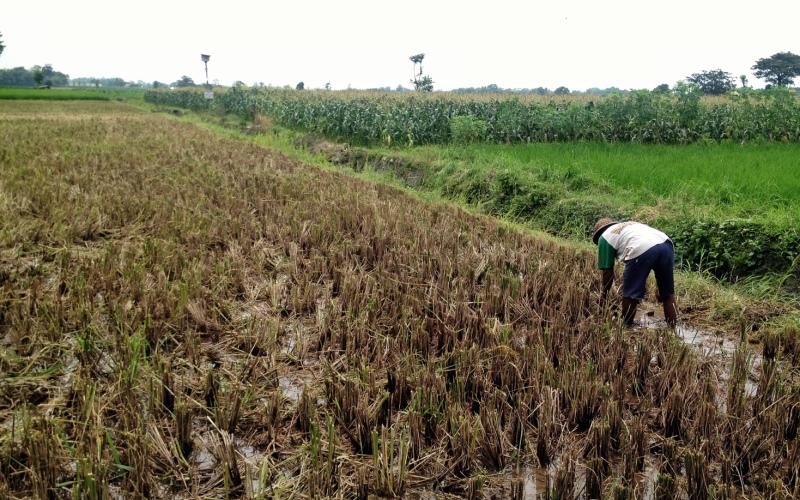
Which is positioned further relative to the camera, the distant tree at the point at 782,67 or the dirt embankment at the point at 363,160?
the distant tree at the point at 782,67

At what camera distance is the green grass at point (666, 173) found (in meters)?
6.70

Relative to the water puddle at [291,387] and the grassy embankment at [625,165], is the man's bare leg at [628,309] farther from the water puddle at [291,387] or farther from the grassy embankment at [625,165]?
the water puddle at [291,387]

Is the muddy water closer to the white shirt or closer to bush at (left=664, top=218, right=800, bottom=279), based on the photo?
the white shirt

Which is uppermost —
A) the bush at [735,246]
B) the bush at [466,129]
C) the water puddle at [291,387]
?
the bush at [466,129]

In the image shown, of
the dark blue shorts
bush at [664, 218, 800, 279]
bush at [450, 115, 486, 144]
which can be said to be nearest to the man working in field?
the dark blue shorts

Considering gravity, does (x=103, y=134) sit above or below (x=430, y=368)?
above

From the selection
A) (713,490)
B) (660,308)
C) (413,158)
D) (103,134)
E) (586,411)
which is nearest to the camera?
(713,490)

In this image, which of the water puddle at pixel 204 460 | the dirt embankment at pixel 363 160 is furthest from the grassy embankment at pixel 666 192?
the water puddle at pixel 204 460

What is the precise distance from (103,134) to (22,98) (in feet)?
99.8

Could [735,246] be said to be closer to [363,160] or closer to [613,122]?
[613,122]

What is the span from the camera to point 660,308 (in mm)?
5066

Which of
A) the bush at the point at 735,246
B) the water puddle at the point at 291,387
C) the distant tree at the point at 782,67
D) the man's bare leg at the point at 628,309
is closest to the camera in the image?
the water puddle at the point at 291,387

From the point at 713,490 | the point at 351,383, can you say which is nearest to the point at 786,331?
the point at 713,490

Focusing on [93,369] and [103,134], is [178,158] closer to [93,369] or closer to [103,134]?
[103,134]
